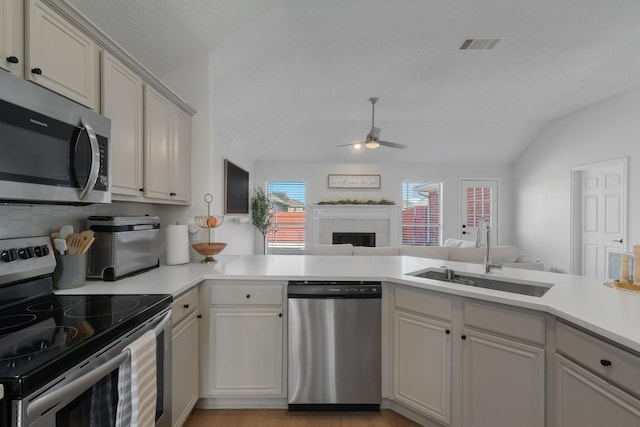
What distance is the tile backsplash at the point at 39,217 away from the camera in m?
1.41

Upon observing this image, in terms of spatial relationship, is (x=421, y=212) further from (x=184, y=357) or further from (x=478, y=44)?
(x=184, y=357)

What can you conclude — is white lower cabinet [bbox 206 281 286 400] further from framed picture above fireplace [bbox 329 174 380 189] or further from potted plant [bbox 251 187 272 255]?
framed picture above fireplace [bbox 329 174 380 189]

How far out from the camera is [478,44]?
3229 mm

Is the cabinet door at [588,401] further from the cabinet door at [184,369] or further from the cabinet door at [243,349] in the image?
the cabinet door at [184,369]

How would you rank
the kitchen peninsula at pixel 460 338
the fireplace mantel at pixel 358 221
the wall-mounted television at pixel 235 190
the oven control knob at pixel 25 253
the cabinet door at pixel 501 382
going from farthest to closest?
the fireplace mantel at pixel 358 221, the wall-mounted television at pixel 235 190, the cabinet door at pixel 501 382, the oven control knob at pixel 25 253, the kitchen peninsula at pixel 460 338

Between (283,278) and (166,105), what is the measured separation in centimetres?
150

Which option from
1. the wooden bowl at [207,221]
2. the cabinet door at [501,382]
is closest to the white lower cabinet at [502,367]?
the cabinet door at [501,382]

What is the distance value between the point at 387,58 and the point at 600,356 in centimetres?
338

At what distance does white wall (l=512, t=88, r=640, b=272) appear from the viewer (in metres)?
4.08

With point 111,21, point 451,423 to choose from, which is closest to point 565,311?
point 451,423

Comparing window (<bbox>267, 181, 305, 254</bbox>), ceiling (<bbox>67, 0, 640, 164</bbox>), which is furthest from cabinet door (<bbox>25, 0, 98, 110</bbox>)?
window (<bbox>267, 181, 305, 254</bbox>)

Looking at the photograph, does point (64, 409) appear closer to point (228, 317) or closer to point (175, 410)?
point (175, 410)

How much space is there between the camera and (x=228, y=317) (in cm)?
195

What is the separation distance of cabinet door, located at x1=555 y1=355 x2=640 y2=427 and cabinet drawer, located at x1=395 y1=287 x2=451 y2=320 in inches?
20.8
